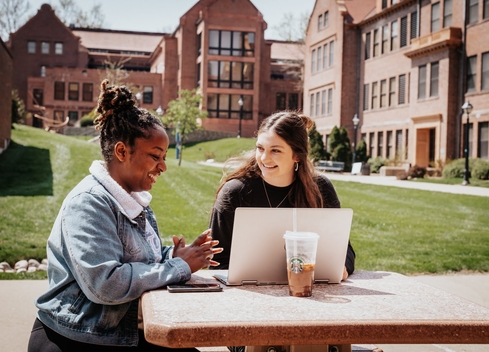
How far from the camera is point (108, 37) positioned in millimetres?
75500

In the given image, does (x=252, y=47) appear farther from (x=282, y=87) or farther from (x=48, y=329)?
(x=48, y=329)

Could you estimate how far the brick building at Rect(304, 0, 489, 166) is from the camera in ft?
105

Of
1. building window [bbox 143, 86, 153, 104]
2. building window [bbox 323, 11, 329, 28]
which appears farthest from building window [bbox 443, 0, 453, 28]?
building window [bbox 143, 86, 153, 104]

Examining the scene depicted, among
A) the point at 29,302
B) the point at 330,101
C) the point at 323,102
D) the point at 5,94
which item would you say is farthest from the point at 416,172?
the point at 29,302

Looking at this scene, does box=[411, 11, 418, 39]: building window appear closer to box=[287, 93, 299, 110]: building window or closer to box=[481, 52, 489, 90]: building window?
box=[481, 52, 489, 90]: building window

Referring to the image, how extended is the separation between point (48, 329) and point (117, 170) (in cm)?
77

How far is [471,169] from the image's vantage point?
27750 millimetres

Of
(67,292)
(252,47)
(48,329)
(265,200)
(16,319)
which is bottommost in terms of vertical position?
(16,319)

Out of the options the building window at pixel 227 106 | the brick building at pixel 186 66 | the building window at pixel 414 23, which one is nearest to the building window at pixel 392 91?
the building window at pixel 414 23

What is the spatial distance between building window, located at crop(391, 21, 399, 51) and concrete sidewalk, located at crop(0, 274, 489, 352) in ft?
108

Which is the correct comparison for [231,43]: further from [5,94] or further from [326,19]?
[5,94]

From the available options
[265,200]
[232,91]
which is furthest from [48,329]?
[232,91]

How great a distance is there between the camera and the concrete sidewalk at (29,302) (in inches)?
201

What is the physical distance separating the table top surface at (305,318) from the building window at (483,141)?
29390 mm
